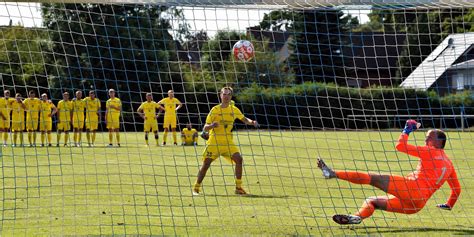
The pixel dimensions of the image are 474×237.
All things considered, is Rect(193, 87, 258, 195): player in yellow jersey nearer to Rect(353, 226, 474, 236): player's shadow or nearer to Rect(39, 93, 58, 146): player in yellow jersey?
Rect(353, 226, 474, 236): player's shadow

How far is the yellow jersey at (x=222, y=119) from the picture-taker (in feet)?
44.9

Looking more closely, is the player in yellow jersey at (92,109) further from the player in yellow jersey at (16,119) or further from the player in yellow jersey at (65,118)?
the player in yellow jersey at (16,119)

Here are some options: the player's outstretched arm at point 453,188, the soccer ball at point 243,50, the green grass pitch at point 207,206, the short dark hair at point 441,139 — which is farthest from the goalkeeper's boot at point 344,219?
the soccer ball at point 243,50

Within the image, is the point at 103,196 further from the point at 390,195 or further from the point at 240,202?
the point at 390,195

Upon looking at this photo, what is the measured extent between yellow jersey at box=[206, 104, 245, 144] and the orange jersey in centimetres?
394

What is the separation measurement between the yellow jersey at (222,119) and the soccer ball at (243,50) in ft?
2.70

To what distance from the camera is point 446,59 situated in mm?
12766

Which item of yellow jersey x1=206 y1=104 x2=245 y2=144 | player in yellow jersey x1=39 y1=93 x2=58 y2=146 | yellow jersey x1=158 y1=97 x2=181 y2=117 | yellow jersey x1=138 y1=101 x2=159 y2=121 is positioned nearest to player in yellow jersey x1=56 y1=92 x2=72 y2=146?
player in yellow jersey x1=39 y1=93 x2=58 y2=146

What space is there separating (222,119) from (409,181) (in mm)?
4223

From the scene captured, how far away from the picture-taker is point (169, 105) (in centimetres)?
2678

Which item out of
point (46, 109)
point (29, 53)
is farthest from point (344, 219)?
point (46, 109)

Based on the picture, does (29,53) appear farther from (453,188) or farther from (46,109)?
(46,109)

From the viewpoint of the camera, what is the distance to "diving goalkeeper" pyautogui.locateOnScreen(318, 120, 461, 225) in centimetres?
1006

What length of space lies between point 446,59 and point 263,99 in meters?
3.39
